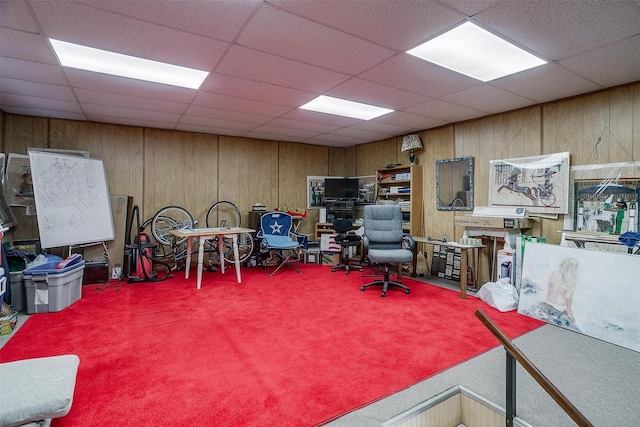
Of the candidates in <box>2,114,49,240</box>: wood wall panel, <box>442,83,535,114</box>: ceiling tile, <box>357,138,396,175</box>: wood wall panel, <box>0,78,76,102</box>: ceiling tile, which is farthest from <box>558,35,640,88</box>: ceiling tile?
<box>2,114,49,240</box>: wood wall panel

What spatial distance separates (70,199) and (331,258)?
4.05 m

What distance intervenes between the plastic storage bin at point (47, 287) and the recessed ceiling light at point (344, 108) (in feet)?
11.0

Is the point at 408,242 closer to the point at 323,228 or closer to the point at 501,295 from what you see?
the point at 501,295

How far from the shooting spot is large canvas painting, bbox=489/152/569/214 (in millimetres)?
3797

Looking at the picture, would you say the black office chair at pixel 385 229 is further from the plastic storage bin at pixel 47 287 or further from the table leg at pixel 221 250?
the plastic storage bin at pixel 47 287

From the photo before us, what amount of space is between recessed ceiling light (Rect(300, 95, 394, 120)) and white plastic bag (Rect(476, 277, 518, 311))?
2604mm

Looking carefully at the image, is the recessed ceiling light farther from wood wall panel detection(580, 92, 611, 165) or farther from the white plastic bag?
the white plastic bag

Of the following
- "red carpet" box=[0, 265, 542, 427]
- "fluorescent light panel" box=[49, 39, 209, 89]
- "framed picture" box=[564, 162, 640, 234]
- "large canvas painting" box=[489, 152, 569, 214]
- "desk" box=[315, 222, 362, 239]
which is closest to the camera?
"red carpet" box=[0, 265, 542, 427]

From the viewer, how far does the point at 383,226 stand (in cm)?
458

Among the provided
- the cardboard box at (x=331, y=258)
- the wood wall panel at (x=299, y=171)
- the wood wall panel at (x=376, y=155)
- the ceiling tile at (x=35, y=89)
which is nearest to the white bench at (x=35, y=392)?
the ceiling tile at (x=35, y=89)

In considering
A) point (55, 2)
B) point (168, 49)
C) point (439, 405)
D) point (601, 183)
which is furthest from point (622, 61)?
point (55, 2)

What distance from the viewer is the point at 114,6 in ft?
6.75

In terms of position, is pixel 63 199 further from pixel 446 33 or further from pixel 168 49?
pixel 446 33

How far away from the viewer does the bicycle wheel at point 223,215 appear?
5893 millimetres
